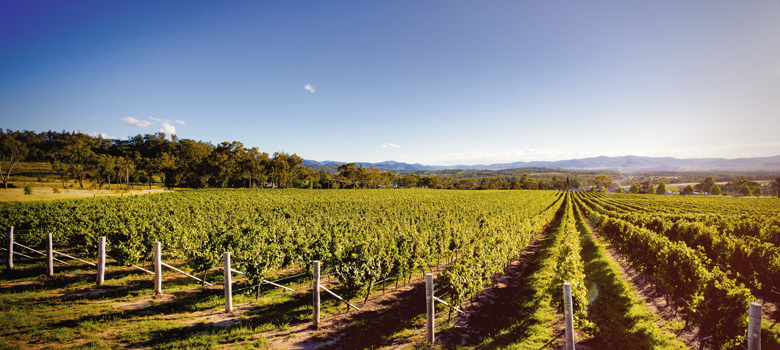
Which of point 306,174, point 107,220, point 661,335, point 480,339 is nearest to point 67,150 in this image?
point 306,174

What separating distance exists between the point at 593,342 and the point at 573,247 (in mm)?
4273

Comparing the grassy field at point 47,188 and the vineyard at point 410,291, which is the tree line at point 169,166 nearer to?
the grassy field at point 47,188

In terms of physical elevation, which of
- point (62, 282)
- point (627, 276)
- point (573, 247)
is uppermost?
point (573, 247)

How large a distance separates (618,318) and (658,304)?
2856 millimetres

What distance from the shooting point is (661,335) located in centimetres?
859

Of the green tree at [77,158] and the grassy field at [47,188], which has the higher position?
the green tree at [77,158]

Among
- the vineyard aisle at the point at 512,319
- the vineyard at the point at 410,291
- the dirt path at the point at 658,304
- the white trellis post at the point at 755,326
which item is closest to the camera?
the white trellis post at the point at 755,326

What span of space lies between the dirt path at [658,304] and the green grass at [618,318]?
26cm

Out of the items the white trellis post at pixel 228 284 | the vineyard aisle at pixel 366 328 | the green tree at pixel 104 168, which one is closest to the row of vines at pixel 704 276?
the vineyard aisle at pixel 366 328

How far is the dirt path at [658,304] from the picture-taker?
28.1ft

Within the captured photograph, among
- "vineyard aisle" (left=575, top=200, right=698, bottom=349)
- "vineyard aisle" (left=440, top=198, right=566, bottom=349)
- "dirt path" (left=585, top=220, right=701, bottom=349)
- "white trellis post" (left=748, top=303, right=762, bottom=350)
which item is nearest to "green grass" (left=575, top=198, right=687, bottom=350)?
"vineyard aisle" (left=575, top=200, right=698, bottom=349)

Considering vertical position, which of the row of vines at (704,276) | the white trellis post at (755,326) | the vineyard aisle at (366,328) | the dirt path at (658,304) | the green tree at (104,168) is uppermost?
the green tree at (104,168)

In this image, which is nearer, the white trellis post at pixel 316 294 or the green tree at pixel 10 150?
the white trellis post at pixel 316 294

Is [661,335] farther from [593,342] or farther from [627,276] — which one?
[627,276]
